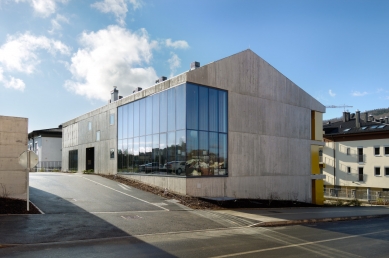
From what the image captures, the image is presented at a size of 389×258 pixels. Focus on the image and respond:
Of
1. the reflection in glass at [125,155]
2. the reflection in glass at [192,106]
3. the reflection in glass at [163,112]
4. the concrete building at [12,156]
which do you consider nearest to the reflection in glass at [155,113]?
the reflection in glass at [163,112]

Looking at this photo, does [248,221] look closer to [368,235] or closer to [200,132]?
[368,235]

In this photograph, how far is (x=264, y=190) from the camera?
25906 millimetres

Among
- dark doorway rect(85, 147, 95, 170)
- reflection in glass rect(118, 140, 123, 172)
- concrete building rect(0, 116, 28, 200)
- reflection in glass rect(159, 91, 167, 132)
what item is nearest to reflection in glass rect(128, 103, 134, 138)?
reflection in glass rect(118, 140, 123, 172)

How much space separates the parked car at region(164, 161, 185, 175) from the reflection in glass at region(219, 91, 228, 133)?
3.78 meters

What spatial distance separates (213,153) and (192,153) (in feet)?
6.00

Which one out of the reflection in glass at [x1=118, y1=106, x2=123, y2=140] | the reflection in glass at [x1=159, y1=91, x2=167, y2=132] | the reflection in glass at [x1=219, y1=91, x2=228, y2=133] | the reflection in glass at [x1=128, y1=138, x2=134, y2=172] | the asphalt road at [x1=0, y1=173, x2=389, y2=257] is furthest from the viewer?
the reflection in glass at [x1=118, y1=106, x2=123, y2=140]

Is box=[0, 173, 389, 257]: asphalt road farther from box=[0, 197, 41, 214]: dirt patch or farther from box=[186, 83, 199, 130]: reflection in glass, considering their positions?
box=[186, 83, 199, 130]: reflection in glass

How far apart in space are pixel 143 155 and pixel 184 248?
15784 millimetres

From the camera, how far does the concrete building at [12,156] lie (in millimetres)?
16344

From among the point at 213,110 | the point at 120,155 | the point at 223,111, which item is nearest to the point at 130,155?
the point at 120,155

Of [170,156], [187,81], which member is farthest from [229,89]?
[170,156]

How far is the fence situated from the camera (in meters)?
43.1

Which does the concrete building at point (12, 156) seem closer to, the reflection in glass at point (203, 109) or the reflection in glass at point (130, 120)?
the reflection in glass at point (203, 109)

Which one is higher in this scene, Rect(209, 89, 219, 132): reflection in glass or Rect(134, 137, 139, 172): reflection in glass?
Rect(209, 89, 219, 132): reflection in glass
